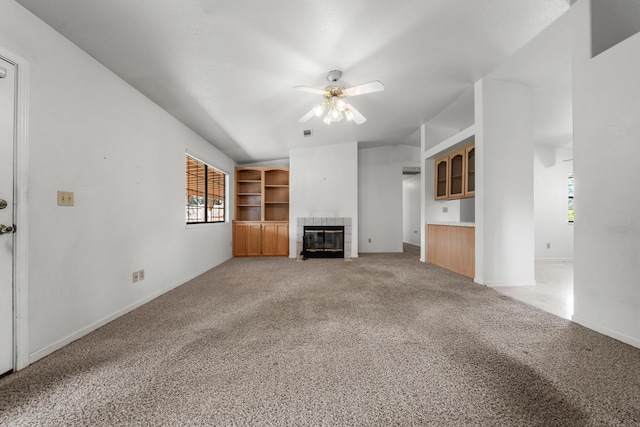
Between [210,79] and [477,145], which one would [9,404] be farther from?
[477,145]

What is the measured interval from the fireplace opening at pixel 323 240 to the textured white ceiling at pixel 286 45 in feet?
9.48

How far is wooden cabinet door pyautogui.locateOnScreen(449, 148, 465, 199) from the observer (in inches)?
164

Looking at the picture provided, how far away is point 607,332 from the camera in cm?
195

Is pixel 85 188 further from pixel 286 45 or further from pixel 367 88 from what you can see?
pixel 367 88

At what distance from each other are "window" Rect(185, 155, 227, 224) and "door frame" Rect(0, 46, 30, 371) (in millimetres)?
2319

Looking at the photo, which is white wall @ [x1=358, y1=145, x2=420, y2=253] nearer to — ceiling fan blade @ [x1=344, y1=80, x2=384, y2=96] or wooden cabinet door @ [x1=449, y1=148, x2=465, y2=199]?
Result: wooden cabinet door @ [x1=449, y1=148, x2=465, y2=199]

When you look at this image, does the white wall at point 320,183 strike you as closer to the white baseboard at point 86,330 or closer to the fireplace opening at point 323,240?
the fireplace opening at point 323,240

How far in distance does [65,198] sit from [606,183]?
419cm

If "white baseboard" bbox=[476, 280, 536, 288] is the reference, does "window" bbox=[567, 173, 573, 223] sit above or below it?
above

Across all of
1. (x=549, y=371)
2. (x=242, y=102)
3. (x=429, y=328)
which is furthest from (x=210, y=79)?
(x=549, y=371)

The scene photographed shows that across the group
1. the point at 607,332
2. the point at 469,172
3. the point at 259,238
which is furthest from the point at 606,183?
the point at 259,238

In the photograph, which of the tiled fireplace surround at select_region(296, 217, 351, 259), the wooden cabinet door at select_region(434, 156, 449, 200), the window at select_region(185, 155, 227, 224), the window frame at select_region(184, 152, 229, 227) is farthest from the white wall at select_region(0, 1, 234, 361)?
the wooden cabinet door at select_region(434, 156, 449, 200)

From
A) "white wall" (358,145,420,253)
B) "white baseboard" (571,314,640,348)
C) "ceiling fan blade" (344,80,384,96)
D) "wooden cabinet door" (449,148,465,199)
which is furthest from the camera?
"white wall" (358,145,420,253)

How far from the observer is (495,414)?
117 cm
